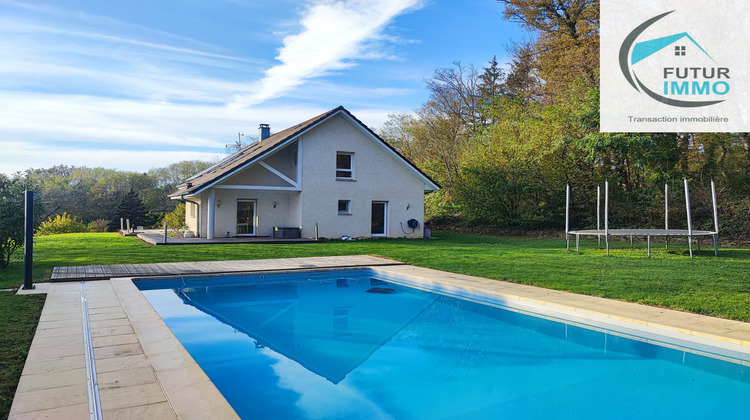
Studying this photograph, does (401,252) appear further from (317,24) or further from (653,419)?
(653,419)

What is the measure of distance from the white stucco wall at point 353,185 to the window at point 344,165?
0.70 ft

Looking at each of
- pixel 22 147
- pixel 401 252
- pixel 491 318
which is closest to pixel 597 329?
pixel 491 318

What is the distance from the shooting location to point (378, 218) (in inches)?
816

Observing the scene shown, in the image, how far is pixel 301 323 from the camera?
689 cm

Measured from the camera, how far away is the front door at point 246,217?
63.9 ft

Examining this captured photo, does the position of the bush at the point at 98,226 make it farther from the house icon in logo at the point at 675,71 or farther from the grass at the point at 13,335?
the house icon in logo at the point at 675,71

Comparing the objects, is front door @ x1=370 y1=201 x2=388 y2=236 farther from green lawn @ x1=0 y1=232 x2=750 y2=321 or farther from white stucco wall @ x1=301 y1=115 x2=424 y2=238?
green lawn @ x1=0 y1=232 x2=750 y2=321

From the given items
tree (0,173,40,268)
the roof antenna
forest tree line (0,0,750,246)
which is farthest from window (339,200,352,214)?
the roof antenna

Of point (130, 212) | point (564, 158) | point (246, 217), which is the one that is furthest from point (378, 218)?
point (130, 212)

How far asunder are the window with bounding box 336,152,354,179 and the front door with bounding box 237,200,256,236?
3.80 metres

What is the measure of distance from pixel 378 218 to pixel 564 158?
29.6 feet

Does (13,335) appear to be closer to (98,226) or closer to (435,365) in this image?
(435,365)

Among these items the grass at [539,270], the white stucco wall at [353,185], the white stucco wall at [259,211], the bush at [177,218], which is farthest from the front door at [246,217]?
the bush at [177,218]

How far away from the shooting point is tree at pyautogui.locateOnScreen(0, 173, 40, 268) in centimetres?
912
